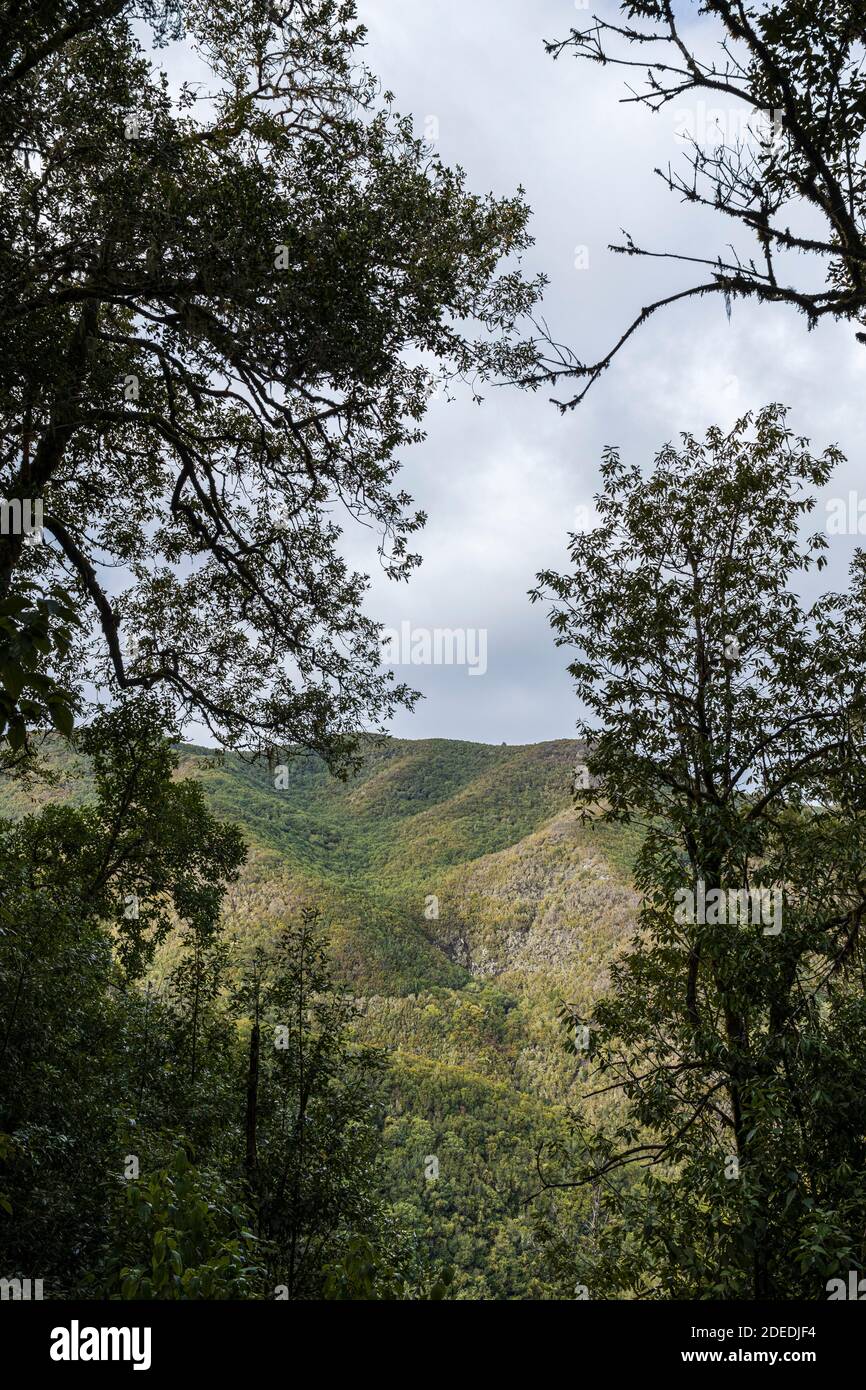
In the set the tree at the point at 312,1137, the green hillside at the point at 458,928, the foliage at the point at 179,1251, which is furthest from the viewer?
the green hillside at the point at 458,928

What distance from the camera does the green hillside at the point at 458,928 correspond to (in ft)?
87.4

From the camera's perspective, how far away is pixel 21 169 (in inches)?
212

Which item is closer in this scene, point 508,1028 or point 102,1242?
point 102,1242

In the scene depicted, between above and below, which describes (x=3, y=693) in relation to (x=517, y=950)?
above

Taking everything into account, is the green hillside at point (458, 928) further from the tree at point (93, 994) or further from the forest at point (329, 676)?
the forest at point (329, 676)

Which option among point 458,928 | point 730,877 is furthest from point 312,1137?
point 458,928

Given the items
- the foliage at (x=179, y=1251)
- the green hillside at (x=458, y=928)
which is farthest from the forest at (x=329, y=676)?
the green hillside at (x=458, y=928)

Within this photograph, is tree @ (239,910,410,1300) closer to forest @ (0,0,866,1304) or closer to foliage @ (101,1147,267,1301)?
forest @ (0,0,866,1304)

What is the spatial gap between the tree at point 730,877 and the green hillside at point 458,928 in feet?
58.1

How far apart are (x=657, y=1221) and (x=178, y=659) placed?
7.16 m

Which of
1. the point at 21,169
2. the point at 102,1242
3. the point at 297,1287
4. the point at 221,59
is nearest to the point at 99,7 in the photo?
the point at 21,169

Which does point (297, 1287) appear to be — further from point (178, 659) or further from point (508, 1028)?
point (508, 1028)

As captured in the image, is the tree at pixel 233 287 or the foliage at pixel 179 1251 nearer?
the foliage at pixel 179 1251

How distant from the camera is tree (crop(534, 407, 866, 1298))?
4.88 metres
